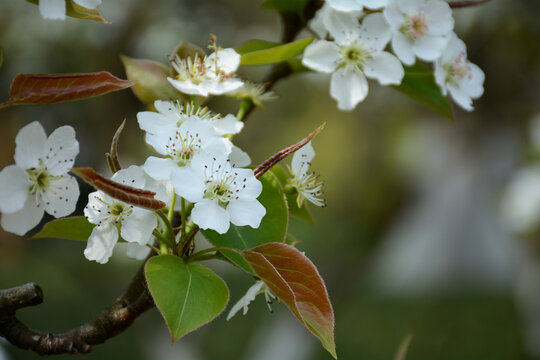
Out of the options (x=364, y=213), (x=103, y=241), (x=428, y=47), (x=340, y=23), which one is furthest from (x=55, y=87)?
(x=364, y=213)

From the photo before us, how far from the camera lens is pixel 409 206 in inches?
223

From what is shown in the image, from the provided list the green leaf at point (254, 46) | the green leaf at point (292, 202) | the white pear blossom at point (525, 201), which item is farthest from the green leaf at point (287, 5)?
the white pear blossom at point (525, 201)

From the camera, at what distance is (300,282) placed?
58cm

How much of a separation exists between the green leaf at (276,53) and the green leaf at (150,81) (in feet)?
0.39

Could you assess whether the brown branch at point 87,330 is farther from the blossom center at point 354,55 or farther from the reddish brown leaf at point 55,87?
the blossom center at point 354,55

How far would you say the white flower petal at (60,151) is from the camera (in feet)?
1.83

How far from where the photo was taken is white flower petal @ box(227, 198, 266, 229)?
1.97 ft

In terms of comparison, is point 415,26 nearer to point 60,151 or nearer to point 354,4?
point 354,4

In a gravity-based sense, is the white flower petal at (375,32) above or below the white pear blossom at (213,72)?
above

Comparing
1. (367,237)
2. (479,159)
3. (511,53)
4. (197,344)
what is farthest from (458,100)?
(367,237)

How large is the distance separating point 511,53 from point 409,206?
298cm

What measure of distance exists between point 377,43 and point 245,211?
0.31 m

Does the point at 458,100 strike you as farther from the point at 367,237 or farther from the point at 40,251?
the point at 367,237

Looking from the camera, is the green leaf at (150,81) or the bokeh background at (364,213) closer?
the green leaf at (150,81)
